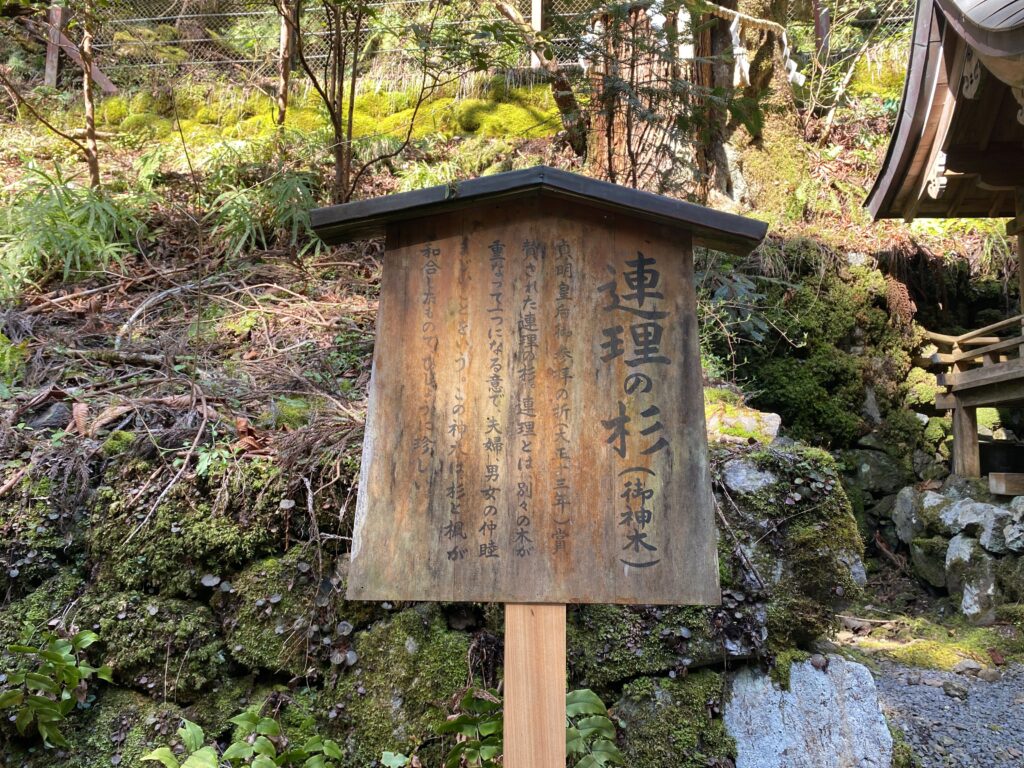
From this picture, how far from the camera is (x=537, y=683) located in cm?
213

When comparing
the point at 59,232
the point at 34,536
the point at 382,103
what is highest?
the point at 382,103

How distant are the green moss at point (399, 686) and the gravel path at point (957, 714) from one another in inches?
113

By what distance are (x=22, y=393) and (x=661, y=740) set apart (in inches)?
149

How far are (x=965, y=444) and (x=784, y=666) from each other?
5.95 m

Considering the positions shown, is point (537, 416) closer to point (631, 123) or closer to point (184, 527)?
point (184, 527)

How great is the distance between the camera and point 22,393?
4098mm

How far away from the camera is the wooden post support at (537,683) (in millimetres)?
2123

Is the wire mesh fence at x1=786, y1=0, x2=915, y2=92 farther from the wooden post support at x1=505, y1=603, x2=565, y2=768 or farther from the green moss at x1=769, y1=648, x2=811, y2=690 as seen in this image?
the wooden post support at x1=505, y1=603, x2=565, y2=768

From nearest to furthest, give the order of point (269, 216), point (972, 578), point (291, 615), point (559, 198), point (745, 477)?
point (559, 198)
point (291, 615)
point (745, 477)
point (269, 216)
point (972, 578)

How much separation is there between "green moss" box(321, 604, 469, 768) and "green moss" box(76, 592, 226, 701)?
1.84 ft

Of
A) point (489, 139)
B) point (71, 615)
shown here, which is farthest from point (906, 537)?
point (71, 615)

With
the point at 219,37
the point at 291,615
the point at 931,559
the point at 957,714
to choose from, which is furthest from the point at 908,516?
the point at 219,37

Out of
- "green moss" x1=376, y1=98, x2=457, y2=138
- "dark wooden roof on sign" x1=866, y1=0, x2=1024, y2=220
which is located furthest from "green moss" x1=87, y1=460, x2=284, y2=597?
"green moss" x1=376, y1=98, x2=457, y2=138

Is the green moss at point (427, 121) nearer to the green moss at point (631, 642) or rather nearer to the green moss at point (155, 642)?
the green moss at point (155, 642)
